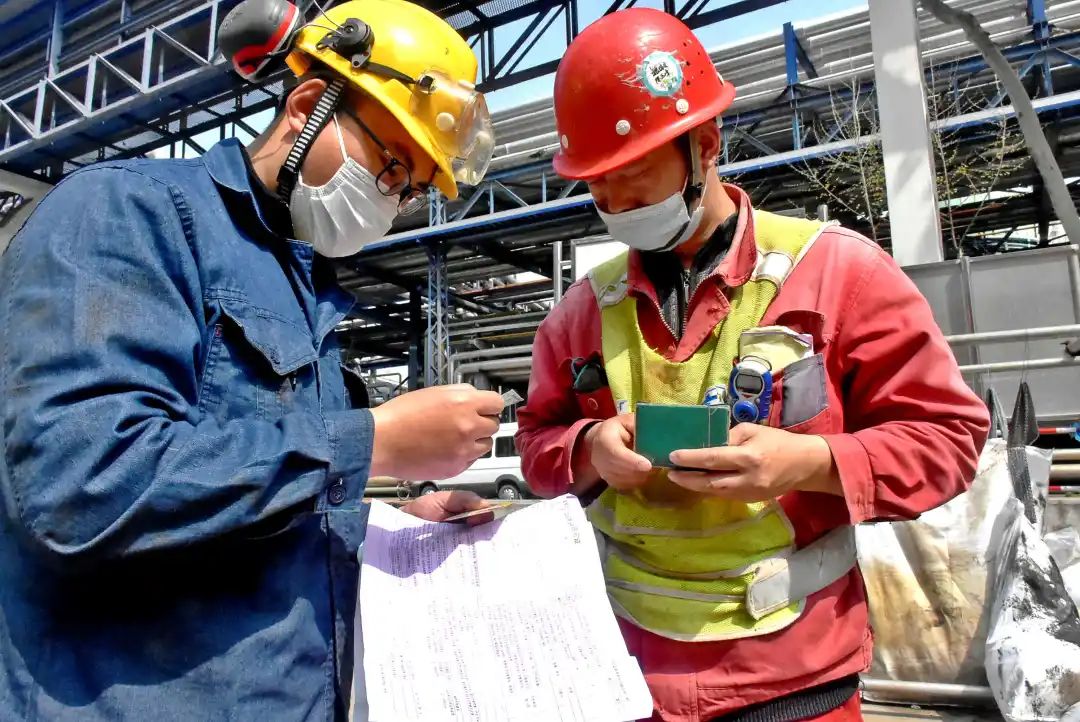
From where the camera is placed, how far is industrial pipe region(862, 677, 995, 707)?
244cm

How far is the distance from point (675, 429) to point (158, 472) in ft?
2.35

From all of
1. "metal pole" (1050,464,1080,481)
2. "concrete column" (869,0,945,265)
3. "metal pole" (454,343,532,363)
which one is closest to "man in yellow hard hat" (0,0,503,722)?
"metal pole" (1050,464,1080,481)

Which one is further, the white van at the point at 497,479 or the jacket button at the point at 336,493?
the white van at the point at 497,479

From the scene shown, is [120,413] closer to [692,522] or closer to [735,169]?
[692,522]

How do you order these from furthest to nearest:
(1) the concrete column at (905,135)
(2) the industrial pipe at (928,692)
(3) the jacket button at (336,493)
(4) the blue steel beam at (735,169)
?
(4) the blue steel beam at (735,169) → (1) the concrete column at (905,135) → (2) the industrial pipe at (928,692) → (3) the jacket button at (336,493)

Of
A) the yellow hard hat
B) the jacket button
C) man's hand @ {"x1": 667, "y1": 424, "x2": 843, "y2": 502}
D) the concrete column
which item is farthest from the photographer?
the concrete column

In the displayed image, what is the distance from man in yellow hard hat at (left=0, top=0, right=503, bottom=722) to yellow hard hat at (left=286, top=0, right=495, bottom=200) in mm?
170

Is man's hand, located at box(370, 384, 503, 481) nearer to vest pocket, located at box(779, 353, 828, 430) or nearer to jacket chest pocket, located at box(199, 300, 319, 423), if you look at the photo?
jacket chest pocket, located at box(199, 300, 319, 423)

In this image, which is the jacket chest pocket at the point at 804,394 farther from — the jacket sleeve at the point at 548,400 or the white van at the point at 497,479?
the white van at the point at 497,479

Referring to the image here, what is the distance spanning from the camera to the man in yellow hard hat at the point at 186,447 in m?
0.78

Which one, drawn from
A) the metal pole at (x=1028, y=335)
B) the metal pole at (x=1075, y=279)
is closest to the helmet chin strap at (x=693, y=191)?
the metal pole at (x=1028, y=335)

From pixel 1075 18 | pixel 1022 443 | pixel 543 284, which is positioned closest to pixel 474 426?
pixel 1022 443

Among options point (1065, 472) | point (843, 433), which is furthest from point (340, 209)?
point (1065, 472)

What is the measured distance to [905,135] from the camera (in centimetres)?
532
